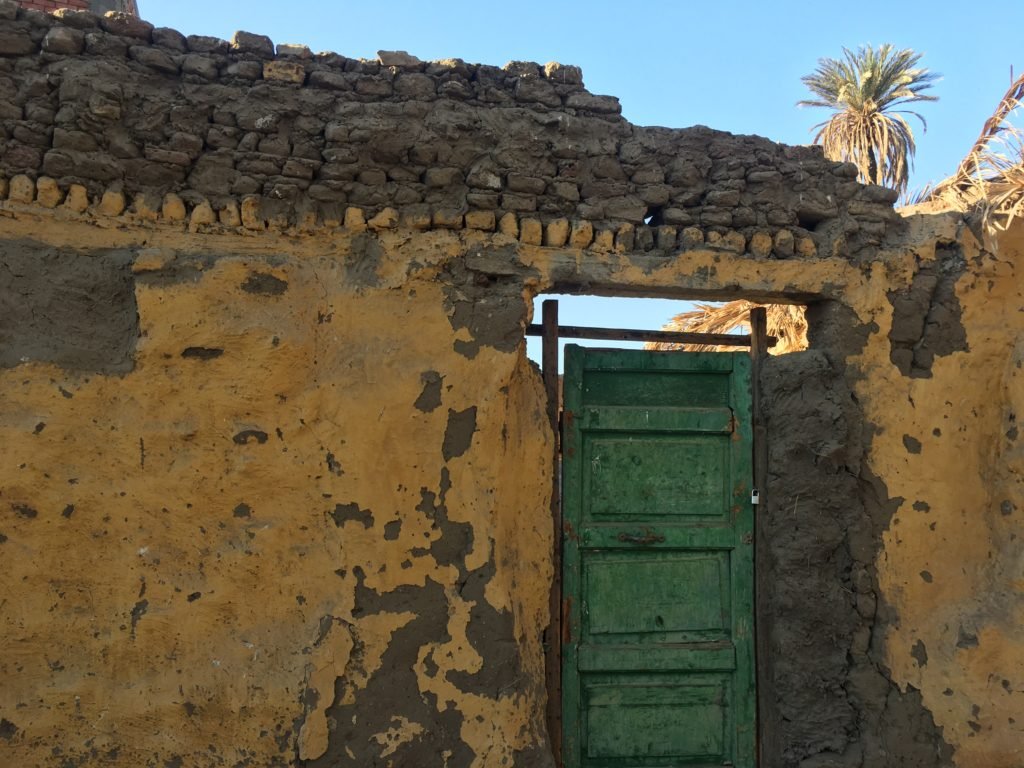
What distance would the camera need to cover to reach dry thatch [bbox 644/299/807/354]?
4.46m

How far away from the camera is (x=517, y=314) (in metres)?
3.64

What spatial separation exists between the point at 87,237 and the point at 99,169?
9.9 inches

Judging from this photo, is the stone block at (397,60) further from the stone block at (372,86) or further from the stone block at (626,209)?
the stone block at (626,209)

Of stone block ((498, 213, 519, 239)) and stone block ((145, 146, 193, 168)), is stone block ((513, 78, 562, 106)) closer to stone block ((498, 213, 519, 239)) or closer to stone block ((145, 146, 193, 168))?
stone block ((498, 213, 519, 239))

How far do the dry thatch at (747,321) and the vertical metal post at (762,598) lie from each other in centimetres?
49

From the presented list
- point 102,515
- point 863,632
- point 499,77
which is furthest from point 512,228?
point 863,632

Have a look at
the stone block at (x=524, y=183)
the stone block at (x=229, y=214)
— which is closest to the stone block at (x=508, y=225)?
the stone block at (x=524, y=183)

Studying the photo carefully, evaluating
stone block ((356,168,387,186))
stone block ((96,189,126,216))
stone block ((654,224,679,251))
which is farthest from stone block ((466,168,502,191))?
stone block ((96,189,126,216))

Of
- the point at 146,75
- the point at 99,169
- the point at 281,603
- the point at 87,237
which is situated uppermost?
the point at 146,75

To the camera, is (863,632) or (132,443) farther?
(863,632)

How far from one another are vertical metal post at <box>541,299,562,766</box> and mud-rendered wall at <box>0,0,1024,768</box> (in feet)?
0.37

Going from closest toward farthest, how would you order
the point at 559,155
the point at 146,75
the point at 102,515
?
the point at 102,515, the point at 146,75, the point at 559,155

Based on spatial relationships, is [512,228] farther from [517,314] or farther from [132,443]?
[132,443]

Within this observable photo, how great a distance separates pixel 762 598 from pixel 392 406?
5.86 ft
